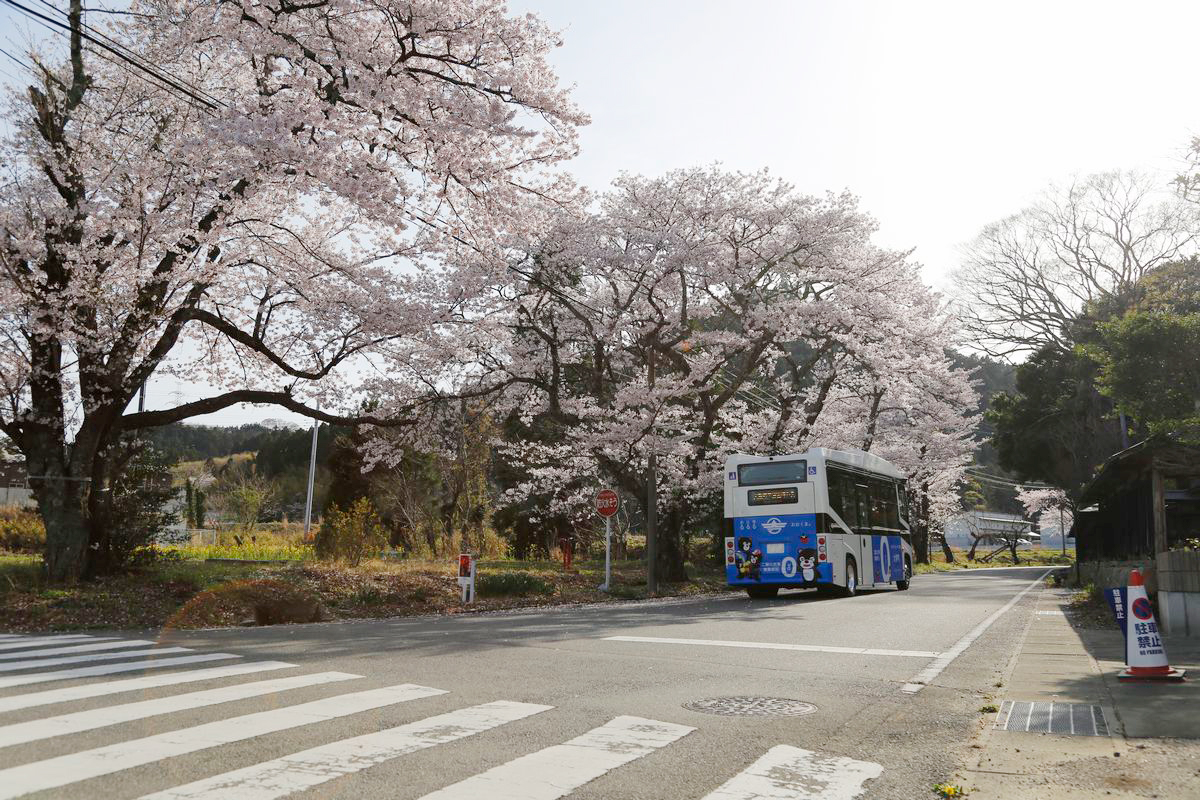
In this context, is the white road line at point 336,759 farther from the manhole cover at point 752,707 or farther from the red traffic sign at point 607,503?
the red traffic sign at point 607,503

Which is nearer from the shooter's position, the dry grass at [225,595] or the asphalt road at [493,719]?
the asphalt road at [493,719]

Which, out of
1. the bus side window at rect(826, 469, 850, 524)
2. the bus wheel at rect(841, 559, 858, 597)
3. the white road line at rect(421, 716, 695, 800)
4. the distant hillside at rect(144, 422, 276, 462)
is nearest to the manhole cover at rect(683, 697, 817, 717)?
the white road line at rect(421, 716, 695, 800)

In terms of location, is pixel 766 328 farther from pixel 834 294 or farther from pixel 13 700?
pixel 13 700

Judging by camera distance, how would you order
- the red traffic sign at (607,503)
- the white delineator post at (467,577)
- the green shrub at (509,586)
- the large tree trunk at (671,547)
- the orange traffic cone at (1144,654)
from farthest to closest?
1. the large tree trunk at (671,547)
2. the red traffic sign at (607,503)
3. the green shrub at (509,586)
4. the white delineator post at (467,577)
5. the orange traffic cone at (1144,654)

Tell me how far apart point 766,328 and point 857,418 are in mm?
12545

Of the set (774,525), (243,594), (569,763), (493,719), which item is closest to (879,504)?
(774,525)

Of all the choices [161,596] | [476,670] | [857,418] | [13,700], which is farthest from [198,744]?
[857,418]

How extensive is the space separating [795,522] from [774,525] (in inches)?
20.8

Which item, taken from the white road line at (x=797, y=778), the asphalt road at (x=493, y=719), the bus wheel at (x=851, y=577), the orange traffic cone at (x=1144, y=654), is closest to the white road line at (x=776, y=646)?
the asphalt road at (x=493, y=719)

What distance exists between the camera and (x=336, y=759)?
17.1 feet

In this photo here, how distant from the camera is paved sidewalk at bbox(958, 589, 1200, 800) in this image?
489 centimetres

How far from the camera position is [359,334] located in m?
19.9

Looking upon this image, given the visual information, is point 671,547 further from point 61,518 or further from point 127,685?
point 127,685

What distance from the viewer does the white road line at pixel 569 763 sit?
464 centimetres
